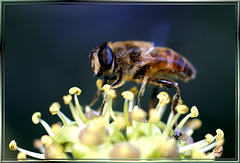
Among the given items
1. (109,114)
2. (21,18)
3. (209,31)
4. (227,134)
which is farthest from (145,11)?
(109,114)

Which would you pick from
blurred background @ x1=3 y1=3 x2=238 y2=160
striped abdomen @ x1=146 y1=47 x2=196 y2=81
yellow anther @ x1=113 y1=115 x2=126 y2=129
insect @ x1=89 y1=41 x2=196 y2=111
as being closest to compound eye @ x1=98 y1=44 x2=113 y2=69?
insect @ x1=89 y1=41 x2=196 y2=111

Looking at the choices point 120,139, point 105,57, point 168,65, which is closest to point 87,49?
point 168,65

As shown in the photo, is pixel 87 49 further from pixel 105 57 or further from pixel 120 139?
pixel 120 139

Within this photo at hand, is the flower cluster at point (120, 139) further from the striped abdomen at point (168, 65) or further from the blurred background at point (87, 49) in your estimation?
the blurred background at point (87, 49)

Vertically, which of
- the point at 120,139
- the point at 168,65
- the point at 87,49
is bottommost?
the point at 120,139

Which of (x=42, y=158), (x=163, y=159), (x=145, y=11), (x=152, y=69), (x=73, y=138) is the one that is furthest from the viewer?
(x=145, y=11)

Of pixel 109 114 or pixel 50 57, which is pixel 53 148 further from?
pixel 50 57

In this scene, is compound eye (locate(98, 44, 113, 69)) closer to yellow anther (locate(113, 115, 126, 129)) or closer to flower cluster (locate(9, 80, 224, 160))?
flower cluster (locate(9, 80, 224, 160))
